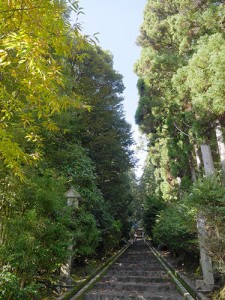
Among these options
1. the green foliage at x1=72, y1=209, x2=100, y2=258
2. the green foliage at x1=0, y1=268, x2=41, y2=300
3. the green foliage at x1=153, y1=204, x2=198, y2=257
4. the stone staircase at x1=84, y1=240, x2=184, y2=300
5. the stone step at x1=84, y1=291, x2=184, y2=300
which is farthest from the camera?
the green foliage at x1=72, y1=209, x2=100, y2=258

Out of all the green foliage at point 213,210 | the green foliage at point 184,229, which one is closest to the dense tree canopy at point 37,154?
the green foliage at point 184,229

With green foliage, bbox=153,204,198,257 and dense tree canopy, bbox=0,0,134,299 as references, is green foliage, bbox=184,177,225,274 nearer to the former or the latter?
green foliage, bbox=153,204,198,257

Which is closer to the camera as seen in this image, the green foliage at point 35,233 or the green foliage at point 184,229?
the green foliage at point 35,233

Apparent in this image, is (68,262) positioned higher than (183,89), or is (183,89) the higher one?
(183,89)

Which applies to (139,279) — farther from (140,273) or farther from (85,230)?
(85,230)

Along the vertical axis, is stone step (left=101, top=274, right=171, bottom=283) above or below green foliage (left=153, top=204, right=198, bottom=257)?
below

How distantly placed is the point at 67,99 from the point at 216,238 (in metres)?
4.36

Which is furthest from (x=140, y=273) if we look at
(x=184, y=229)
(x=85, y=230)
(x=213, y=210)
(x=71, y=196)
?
(x=213, y=210)

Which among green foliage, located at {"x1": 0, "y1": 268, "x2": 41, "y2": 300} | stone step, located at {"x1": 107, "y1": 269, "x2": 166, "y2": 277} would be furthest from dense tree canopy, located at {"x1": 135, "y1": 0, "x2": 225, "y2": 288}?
green foliage, located at {"x1": 0, "y1": 268, "x2": 41, "y2": 300}

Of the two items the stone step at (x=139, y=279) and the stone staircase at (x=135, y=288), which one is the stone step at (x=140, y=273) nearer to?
the stone staircase at (x=135, y=288)

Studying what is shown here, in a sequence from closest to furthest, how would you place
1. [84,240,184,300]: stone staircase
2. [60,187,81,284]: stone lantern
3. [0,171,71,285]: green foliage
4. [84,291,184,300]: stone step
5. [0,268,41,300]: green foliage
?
[0,268,41,300]: green foliage, [0,171,71,285]: green foliage, [84,291,184,300]: stone step, [84,240,184,300]: stone staircase, [60,187,81,284]: stone lantern

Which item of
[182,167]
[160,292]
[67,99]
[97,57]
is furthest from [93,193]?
[97,57]

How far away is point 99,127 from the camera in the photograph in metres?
13.1

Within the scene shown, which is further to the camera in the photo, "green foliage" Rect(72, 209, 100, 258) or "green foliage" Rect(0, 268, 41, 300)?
"green foliage" Rect(72, 209, 100, 258)
